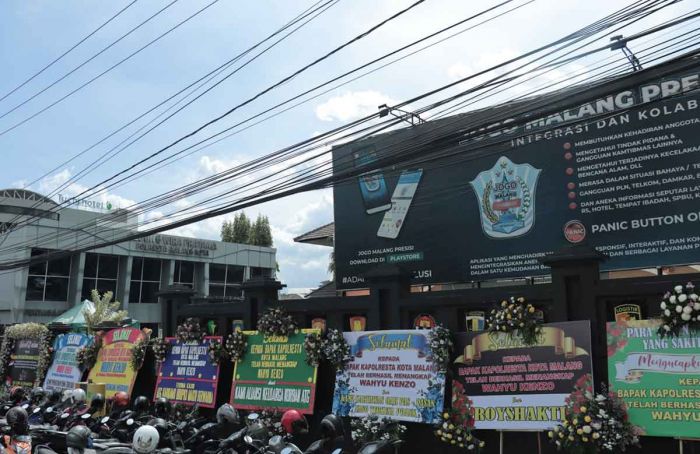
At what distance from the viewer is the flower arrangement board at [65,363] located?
613 inches

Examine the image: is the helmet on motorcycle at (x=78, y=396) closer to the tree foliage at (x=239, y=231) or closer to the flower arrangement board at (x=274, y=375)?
the flower arrangement board at (x=274, y=375)

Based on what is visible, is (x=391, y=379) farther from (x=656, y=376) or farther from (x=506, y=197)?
(x=506, y=197)

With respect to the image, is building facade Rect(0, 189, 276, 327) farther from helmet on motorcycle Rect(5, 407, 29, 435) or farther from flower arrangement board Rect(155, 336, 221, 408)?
helmet on motorcycle Rect(5, 407, 29, 435)

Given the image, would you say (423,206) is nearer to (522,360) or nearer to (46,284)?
(522,360)

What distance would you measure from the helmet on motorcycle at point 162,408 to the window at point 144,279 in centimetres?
3242

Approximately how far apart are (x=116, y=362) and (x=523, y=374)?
10505 mm

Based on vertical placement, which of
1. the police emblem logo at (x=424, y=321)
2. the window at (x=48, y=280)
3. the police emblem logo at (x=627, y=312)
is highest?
the window at (x=48, y=280)

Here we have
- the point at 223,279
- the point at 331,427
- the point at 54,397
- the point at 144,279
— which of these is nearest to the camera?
the point at 331,427

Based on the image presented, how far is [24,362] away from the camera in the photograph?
1770cm

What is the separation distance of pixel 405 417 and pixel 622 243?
6227 mm

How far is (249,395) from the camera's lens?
11062mm

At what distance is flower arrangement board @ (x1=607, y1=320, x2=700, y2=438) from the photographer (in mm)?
6672

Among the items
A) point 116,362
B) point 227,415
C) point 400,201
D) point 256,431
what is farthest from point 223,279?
point 256,431

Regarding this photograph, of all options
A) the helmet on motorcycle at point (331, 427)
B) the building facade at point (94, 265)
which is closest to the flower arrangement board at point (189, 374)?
the helmet on motorcycle at point (331, 427)
